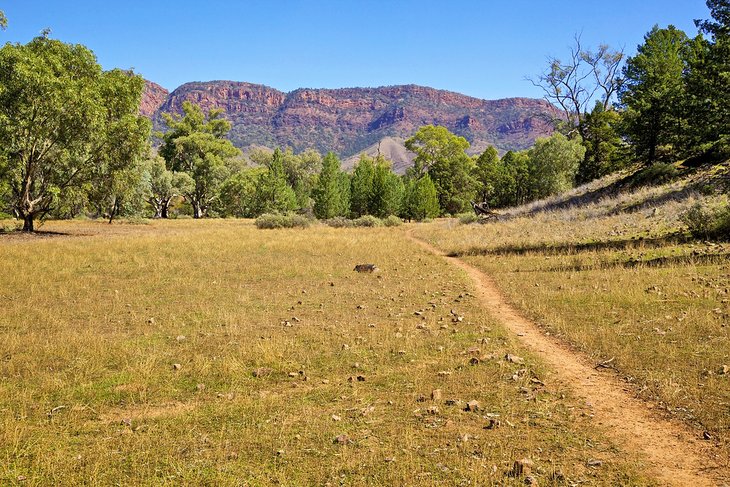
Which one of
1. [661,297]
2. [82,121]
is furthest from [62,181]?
[661,297]

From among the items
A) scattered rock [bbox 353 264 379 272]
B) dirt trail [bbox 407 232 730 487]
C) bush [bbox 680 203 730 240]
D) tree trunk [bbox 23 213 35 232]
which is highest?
bush [bbox 680 203 730 240]

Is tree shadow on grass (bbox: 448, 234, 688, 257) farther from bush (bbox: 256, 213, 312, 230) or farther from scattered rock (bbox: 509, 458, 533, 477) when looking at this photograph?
bush (bbox: 256, 213, 312, 230)

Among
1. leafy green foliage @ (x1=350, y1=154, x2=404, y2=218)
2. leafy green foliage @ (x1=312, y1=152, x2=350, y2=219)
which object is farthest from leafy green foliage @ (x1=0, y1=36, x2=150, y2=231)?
leafy green foliage @ (x1=350, y1=154, x2=404, y2=218)

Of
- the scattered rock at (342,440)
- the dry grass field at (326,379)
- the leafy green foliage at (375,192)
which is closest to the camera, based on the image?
the dry grass field at (326,379)

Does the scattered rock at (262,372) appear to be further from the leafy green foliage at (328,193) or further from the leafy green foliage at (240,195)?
the leafy green foliage at (240,195)

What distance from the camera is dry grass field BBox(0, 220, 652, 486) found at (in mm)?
4816

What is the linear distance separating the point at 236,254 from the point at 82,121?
16.2 meters

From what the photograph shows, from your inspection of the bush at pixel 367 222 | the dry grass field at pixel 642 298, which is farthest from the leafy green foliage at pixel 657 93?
the bush at pixel 367 222

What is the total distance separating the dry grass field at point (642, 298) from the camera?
6391 millimetres

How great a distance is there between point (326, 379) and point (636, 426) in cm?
430

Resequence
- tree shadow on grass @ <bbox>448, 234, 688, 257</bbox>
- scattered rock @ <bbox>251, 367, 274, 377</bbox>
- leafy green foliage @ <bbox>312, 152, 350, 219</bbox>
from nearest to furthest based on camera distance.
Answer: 1. scattered rock @ <bbox>251, 367, 274, 377</bbox>
2. tree shadow on grass @ <bbox>448, 234, 688, 257</bbox>
3. leafy green foliage @ <bbox>312, 152, 350, 219</bbox>

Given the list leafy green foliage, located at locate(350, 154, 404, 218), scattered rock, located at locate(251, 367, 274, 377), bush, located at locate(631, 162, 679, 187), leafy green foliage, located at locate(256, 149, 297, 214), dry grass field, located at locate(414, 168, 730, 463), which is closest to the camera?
dry grass field, located at locate(414, 168, 730, 463)

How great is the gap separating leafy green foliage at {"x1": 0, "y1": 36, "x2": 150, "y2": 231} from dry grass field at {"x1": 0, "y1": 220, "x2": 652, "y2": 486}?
59.0 ft

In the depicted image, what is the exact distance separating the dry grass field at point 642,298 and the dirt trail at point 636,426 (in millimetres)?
218
